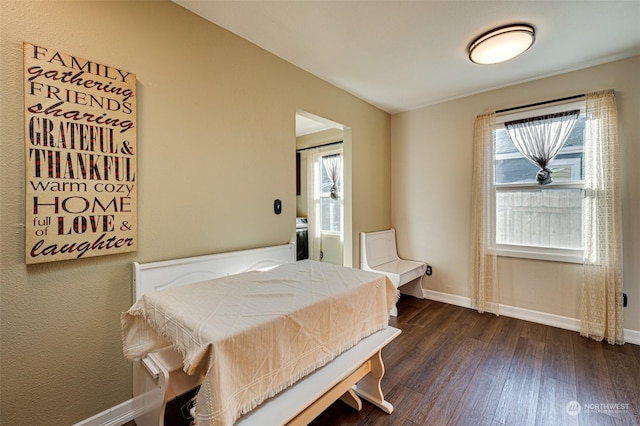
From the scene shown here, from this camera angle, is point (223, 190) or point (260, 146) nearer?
point (223, 190)

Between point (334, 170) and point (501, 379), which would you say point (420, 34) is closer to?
point (334, 170)

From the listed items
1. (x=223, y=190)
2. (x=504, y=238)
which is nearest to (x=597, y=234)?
(x=504, y=238)

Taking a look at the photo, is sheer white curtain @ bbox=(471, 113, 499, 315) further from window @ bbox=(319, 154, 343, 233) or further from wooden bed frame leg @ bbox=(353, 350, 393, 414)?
wooden bed frame leg @ bbox=(353, 350, 393, 414)

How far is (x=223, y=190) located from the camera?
2.02 m

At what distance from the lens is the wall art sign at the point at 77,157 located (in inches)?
50.2

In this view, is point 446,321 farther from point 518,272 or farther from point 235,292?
point 235,292

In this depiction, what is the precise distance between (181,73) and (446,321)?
3.35 metres

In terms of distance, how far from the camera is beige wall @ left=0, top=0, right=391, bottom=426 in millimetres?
1262

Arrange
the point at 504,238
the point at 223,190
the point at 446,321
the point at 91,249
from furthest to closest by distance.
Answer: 1. the point at 504,238
2. the point at 446,321
3. the point at 223,190
4. the point at 91,249

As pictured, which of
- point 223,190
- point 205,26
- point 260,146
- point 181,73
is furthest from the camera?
point 260,146

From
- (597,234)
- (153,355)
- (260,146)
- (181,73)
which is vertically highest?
(181,73)

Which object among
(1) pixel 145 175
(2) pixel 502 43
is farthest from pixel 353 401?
(2) pixel 502 43

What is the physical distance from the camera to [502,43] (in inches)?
81.3

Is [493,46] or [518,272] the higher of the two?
[493,46]
